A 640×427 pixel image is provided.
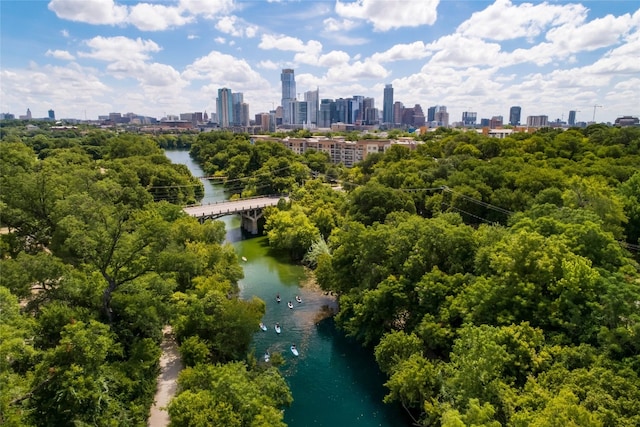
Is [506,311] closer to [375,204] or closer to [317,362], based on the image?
[317,362]

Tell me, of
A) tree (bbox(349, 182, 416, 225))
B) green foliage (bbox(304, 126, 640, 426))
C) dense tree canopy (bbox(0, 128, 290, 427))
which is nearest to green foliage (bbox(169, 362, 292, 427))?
dense tree canopy (bbox(0, 128, 290, 427))

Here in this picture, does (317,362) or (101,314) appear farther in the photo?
(317,362)

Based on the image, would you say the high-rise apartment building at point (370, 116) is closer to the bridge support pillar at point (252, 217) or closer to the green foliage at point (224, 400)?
the bridge support pillar at point (252, 217)

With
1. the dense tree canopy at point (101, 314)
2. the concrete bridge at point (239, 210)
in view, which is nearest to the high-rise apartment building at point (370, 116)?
the concrete bridge at point (239, 210)

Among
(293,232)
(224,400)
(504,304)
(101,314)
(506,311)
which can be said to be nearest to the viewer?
(224,400)

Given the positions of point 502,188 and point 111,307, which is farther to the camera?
point 502,188

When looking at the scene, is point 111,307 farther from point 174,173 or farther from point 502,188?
point 174,173

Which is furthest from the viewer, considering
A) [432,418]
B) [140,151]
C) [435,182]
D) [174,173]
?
[140,151]

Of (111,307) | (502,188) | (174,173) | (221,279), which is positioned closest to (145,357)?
(111,307)

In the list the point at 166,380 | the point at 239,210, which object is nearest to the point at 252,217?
the point at 239,210
